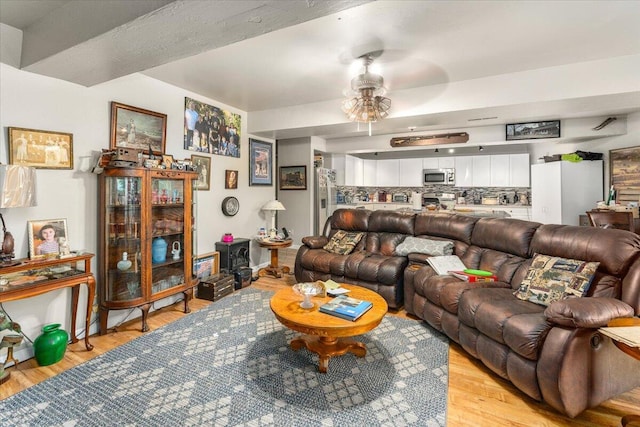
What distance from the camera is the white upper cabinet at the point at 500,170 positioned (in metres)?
6.20

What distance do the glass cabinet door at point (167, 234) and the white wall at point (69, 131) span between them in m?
0.47

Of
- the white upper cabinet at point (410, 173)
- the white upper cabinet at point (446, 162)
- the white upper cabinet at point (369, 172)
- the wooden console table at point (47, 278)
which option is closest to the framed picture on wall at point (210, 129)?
the wooden console table at point (47, 278)

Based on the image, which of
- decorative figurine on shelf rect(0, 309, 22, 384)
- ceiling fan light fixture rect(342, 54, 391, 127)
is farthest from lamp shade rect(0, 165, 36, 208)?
ceiling fan light fixture rect(342, 54, 391, 127)

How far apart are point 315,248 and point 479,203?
174 inches

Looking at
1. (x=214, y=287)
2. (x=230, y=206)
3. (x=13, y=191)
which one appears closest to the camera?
(x=13, y=191)

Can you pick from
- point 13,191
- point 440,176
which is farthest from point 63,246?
point 440,176

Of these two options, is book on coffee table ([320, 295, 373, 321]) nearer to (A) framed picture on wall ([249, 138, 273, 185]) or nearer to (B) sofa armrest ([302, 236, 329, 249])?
(B) sofa armrest ([302, 236, 329, 249])

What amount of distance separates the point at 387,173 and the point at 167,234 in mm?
5288

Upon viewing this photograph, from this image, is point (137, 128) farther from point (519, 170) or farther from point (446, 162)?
point (519, 170)

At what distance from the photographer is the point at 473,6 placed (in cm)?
200

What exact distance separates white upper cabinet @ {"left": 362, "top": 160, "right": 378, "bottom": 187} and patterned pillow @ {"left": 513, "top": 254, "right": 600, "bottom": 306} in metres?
4.92

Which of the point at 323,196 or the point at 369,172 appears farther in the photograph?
the point at 369,172

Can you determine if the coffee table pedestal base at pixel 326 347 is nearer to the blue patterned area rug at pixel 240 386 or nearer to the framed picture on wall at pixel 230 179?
the blue patterned area rug at pixel 240 386

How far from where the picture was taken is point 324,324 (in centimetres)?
197
